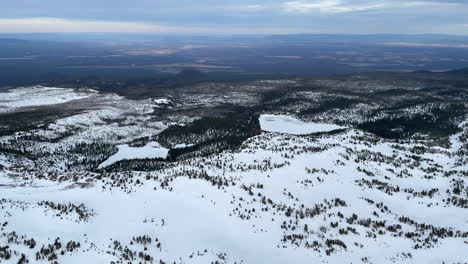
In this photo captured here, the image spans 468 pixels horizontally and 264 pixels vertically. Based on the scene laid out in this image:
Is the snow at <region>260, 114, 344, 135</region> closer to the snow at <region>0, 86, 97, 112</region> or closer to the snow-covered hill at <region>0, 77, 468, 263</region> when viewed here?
the snow-covered hill at <region>0, 77, 468, 263</region>

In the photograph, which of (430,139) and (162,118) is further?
(162,118)

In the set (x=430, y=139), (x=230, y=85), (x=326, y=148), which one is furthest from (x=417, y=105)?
(x=230, y=85)

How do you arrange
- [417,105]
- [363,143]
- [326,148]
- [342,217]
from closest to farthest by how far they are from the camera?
[342,217] < [326,148] < [363,143] < [417,105]

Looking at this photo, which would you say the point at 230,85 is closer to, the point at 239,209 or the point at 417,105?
the point at 417,105

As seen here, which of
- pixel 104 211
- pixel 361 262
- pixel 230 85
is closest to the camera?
pixel 361 262

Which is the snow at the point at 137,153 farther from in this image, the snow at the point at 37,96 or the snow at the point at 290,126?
the snow at the point at 37,96
